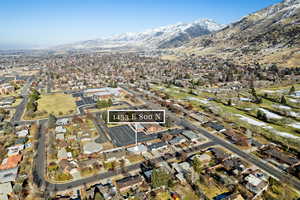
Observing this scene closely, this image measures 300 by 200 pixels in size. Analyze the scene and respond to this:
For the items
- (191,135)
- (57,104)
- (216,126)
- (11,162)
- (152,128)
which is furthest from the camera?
(57,104)

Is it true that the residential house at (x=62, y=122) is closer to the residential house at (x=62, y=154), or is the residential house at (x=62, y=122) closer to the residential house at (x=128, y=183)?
the residential house at (x=62, y=154)

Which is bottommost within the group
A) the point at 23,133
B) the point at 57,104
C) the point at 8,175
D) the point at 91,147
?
the point at 57,104

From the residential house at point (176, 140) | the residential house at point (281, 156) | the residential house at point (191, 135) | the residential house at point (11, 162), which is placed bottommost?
the residential house at point (11, 162)

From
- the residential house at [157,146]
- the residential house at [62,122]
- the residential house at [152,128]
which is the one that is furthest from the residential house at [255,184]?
the residential house at [62,122]

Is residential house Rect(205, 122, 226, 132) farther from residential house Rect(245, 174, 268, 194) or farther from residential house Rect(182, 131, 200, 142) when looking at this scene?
residential house Rect(245, 174, 268, 194)

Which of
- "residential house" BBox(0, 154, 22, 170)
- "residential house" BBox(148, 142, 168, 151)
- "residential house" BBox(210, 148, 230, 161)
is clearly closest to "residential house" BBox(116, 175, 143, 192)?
"residential house" BBox(148, 142, 168, 151)

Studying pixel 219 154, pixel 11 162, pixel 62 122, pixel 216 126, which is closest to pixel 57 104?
pixel 62 122

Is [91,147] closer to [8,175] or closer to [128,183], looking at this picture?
[8,175]

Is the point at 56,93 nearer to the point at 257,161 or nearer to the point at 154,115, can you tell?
the point at 154,115
